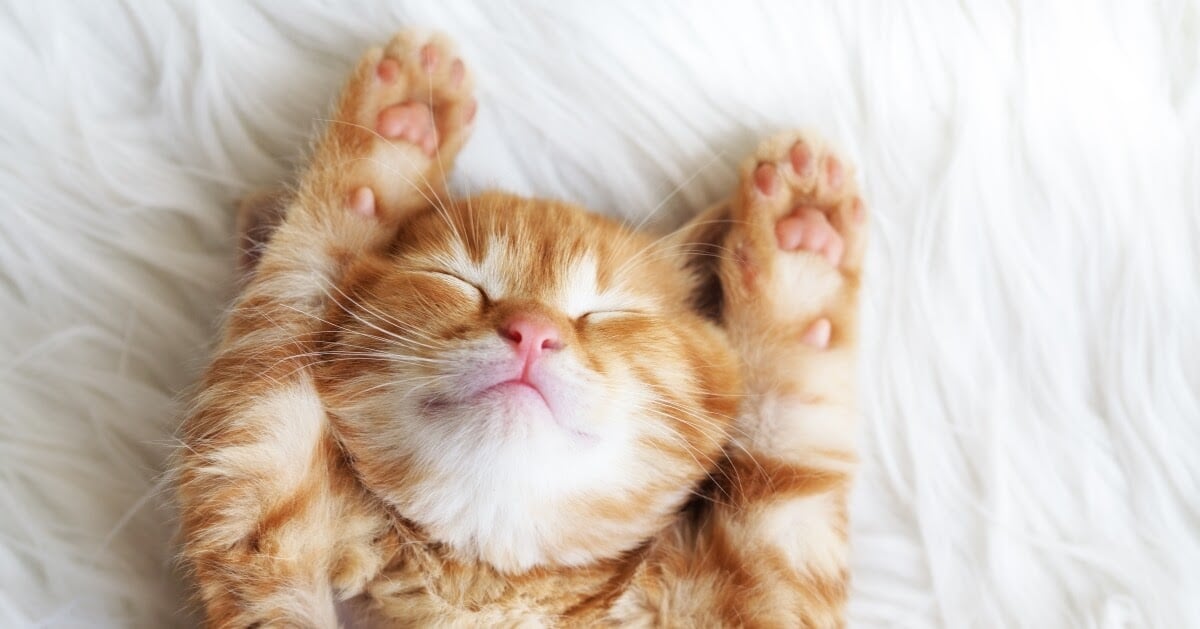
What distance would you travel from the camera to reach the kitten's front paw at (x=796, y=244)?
95cm

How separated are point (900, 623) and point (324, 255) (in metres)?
0.70

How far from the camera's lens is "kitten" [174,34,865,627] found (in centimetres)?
80

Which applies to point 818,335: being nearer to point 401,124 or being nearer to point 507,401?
point 507,401

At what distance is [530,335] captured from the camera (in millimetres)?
771

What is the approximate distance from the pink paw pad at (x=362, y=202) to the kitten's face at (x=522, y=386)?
44mm

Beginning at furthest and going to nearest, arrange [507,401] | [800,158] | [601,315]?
1. [800,158]
2. [601,315]
3. [507,401]

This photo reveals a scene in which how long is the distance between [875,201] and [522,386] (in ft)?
1.69

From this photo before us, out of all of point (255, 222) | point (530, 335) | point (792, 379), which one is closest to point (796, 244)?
point (792, 379)

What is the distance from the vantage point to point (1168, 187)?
1064 mm

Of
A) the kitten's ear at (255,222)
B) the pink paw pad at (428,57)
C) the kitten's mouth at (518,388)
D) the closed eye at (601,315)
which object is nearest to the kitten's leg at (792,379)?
the closed eye at (601,315)

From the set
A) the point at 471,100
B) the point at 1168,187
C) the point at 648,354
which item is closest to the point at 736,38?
the point at 471,100

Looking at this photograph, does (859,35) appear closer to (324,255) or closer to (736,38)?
(736,38)

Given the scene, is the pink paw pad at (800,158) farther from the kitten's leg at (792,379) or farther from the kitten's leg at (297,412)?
the kitten's leg at (297,412)

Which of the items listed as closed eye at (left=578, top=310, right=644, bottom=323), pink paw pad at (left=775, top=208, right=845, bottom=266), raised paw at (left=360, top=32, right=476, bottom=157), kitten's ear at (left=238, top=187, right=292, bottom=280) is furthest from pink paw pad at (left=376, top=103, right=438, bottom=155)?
pink paw pad at (left=775, top=208, right=845, bottom=266)
